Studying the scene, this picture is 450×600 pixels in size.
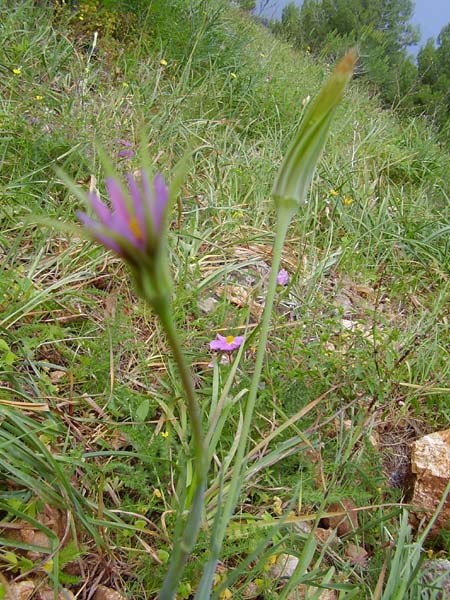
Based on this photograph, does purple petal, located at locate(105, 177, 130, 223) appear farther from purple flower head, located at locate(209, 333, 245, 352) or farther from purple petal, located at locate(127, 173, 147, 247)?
purple flower head, located at locate(209, 333, 245, 352)

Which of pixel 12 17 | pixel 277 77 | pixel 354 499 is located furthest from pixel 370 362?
pixel 277 77

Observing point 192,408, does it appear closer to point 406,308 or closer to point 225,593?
point 225,593

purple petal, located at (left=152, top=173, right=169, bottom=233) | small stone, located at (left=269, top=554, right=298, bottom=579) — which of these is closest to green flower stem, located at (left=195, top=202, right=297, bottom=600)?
purple petal, located at (left=152, top=173, right=169, bottom=233)

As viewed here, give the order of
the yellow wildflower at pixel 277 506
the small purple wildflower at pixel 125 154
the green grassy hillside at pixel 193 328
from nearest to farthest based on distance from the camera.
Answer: the green grassy hillside at pixel 193 328 < the yellow wildflower at pixel 277 506 < the small purple wildflower at pixel 125 154

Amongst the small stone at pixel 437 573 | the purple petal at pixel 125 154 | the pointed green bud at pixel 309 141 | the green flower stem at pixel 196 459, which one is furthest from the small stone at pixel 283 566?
the purple petal at pixel 125 154

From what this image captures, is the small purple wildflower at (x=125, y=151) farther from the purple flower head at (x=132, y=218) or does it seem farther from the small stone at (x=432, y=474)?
the purple flower head at (x=132, y=218)

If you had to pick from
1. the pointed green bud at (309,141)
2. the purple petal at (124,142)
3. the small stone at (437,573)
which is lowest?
the small stone at (437,573)

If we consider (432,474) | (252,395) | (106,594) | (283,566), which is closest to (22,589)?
(106,594)
